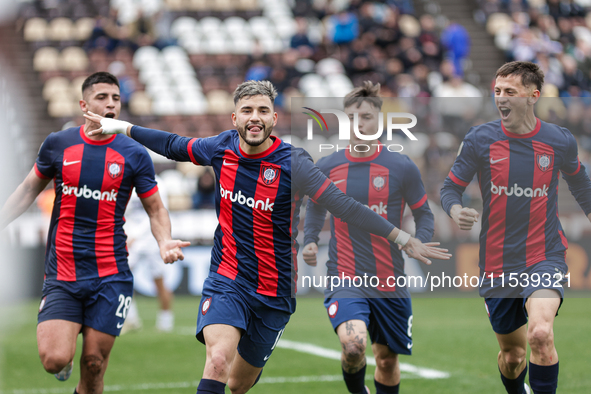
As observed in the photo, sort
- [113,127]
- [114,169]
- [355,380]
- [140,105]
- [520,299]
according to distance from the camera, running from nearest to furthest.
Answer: [113,127]
[520,299]
[114,169]
[355,380]
[140,105]

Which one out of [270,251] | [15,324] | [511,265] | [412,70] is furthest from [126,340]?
[412,70]

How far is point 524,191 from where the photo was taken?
5.50 meters

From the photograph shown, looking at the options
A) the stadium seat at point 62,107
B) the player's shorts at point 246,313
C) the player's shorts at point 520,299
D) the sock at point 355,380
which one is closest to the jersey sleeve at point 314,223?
the player's shorts at point 246,313

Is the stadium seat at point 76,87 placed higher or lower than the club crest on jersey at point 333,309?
lower

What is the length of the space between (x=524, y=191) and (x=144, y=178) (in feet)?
9.80

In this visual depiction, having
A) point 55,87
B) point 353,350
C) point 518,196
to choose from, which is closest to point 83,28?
point 55,87

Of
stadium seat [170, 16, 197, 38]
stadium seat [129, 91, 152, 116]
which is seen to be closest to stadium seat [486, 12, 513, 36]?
stadium seat [170, 16, 197, 38]

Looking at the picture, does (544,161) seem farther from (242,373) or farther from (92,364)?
(92,364)

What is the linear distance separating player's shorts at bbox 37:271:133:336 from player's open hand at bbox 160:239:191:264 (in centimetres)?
70

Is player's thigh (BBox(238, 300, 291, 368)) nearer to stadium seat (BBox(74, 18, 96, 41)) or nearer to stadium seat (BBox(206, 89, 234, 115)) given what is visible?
stadium seat (BBox(206, 89, 234, 115))

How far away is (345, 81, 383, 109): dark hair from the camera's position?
6.02 meters

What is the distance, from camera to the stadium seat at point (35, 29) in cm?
2108

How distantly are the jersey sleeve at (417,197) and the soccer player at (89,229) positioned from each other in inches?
79.1

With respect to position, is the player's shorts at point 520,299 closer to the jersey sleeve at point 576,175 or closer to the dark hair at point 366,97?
the jersey sleeve at point 576,175
